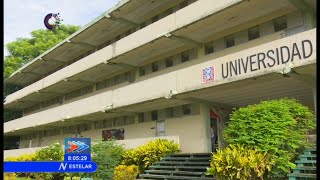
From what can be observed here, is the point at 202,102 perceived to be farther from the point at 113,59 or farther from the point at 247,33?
A: the point at 113,59

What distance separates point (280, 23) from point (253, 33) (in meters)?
1.72

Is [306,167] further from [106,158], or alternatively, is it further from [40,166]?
[106,158]

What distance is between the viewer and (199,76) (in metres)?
18.4

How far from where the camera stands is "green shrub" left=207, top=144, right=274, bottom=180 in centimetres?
1301

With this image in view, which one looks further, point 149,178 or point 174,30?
point 174,30

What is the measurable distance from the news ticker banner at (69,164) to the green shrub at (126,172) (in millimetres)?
9187

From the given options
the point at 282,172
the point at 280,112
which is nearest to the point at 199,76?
the point at 280,112

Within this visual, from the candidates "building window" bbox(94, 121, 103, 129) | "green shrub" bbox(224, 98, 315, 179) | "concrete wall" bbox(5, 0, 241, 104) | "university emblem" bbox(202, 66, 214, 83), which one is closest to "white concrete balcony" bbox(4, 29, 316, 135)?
"university emblem" bbox(202, 66, 214, 83)

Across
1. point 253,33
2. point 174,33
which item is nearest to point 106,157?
point 174,33

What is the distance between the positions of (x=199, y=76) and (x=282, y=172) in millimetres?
6610

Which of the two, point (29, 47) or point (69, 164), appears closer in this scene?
point (69, 164)

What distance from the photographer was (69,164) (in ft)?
29.6

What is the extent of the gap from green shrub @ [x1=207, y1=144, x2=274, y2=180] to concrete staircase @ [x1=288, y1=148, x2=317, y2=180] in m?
0.89

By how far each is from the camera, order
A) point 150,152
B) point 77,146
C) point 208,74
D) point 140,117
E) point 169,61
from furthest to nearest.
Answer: point 140,117, point 169,61, point 150,152, point 208,74, point 77,146
